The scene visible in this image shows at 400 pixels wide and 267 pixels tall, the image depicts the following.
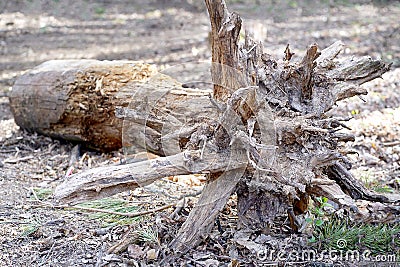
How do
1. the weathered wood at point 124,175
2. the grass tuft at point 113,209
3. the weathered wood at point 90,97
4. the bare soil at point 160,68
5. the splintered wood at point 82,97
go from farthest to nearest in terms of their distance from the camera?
the splintered wood at point 82,97
the weathered wood at point 90,97
the grass tuft at point 113,209
the bare soil at point 160,68
the weathered wood at point 124,175

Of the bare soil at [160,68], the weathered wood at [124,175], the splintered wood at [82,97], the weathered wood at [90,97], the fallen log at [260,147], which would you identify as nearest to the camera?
the weathered wood at [124,175]

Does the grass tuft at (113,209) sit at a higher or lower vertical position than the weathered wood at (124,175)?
lower

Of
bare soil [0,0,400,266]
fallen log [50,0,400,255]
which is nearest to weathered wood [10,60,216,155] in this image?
bare soil [0,0,400,266]

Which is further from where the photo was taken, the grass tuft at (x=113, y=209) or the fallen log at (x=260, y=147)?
the grass tuft at (x=113, y=209)

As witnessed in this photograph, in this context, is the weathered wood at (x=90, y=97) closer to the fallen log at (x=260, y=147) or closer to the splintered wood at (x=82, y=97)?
the splintered wood at (x=82, y=97)

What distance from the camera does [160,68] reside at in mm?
6258

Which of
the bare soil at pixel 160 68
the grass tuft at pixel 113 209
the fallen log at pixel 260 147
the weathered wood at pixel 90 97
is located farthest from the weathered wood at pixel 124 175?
the weathered wood at pixel 90 97

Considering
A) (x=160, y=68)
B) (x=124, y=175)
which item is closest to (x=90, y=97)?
(x=124, y=175)

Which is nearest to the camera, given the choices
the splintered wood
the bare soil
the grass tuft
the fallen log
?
the fallen log

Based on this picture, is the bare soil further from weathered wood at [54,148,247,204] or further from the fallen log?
weathered wood at [54,148,247,204]

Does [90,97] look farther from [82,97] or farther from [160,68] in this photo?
[160,68]

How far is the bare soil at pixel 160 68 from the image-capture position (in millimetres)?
2670

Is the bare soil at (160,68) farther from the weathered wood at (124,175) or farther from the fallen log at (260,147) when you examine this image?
the weathered wood at (124,175)

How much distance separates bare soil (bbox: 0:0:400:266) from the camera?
2.67m
